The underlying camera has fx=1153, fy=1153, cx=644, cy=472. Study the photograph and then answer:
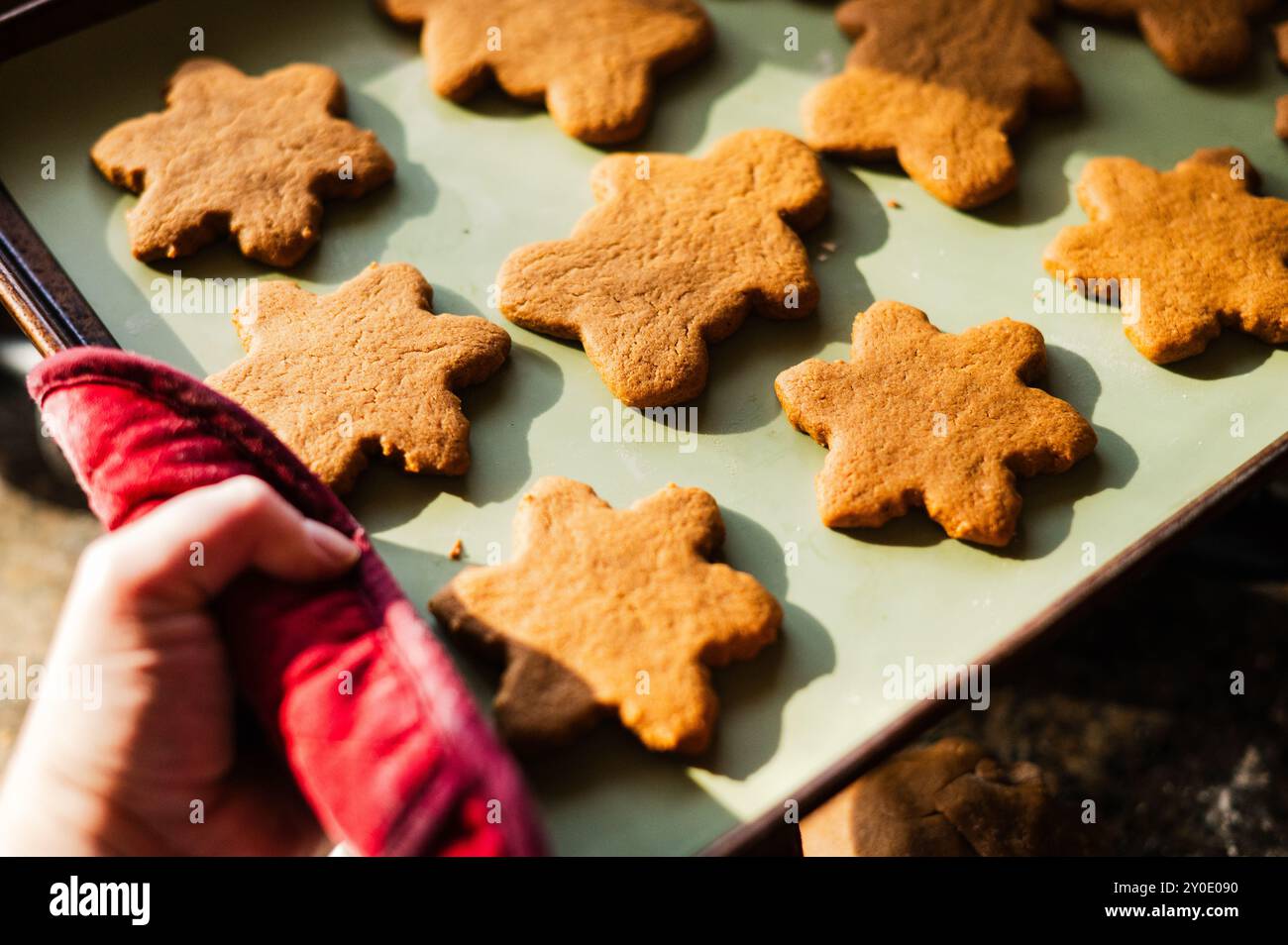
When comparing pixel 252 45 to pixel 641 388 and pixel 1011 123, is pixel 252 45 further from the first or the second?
pixel 1011 123

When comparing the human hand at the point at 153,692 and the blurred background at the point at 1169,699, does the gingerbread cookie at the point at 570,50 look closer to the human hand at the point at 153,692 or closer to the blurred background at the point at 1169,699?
the human hand at the point at 153,692

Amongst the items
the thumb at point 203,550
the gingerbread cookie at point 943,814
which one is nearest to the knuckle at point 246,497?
the thumb at point 203,550

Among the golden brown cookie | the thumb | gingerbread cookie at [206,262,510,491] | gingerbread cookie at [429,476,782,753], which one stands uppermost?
the golden brown cookie

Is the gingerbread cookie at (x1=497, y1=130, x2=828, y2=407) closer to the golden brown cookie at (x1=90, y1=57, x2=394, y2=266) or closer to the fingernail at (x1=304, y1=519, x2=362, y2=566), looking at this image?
the golden brown cookie at (x1=90, y1=57, x2=394, y2=266)

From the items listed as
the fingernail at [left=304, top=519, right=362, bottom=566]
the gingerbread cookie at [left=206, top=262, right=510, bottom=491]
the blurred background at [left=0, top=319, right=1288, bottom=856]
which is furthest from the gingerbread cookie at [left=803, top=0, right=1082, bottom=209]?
the fingernail at [left=304, top=519, right=362, bottom=566]

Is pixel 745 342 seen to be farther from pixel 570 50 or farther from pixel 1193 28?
pixel 1193 28
